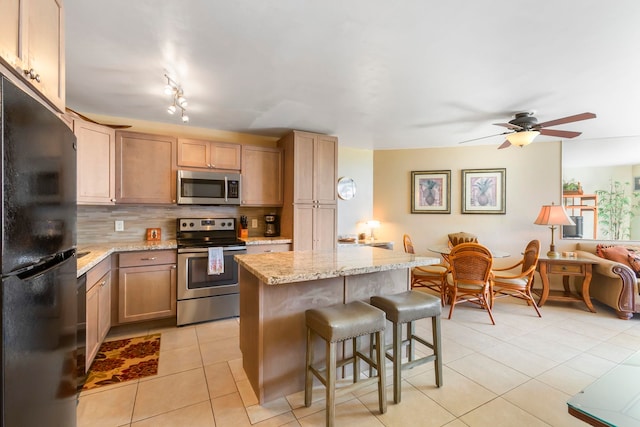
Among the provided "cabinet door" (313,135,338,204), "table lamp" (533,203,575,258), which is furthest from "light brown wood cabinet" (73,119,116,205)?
"table lamp" (533,203,575,258)

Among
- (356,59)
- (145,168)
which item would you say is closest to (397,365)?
(356,59)

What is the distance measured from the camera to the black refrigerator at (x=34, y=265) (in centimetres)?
79

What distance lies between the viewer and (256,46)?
1998 millimetres

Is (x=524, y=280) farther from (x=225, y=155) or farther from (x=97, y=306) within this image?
(x=97, y=306)

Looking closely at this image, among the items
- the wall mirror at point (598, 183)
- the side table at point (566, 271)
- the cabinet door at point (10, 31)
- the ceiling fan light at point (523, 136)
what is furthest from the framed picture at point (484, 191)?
the cabinet door at point (10, 31)

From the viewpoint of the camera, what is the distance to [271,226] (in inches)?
164

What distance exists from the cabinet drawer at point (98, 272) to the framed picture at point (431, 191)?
4.49m

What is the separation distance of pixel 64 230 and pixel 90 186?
2.05 meters

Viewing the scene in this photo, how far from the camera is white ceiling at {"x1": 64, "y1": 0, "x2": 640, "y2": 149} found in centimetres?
165

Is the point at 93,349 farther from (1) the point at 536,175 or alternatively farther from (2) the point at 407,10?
(1) the point at 536,175

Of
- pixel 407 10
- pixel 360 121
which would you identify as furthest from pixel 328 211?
pixel 407 10

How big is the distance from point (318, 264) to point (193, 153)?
2.47m

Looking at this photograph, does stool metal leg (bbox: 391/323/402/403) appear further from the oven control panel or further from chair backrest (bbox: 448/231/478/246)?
chair backrest (bbox: 448/231/478/246)

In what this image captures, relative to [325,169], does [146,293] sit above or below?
below
